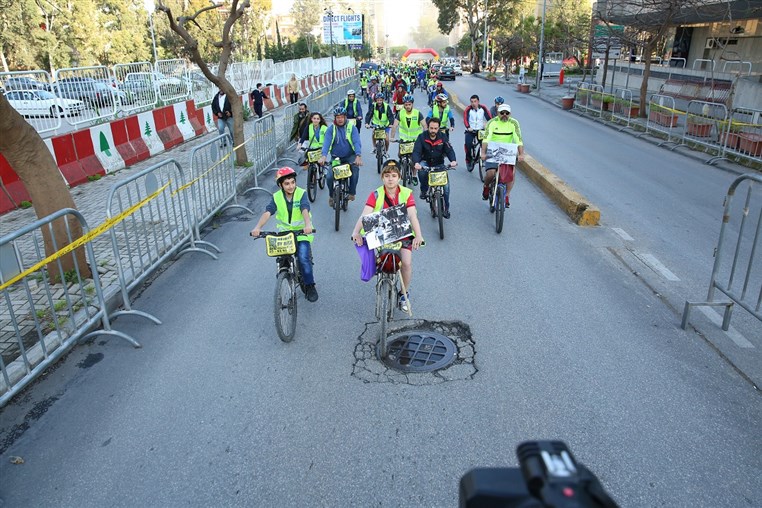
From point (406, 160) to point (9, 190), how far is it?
7.22 m

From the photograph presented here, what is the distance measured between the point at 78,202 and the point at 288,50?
175ft

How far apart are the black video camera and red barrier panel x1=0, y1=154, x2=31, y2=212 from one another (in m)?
10.5

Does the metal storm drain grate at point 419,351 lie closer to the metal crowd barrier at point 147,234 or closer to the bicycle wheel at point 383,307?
the bicycle wheel at point 383,307

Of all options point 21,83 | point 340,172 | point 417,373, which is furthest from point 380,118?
point 417,373

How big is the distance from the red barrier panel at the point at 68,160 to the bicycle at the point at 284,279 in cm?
762

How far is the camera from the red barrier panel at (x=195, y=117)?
17.9m

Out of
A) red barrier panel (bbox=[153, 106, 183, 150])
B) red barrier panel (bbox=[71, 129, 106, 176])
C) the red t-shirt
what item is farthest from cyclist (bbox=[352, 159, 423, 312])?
red barrier panel (bbox=[153, 106, 183, 150])

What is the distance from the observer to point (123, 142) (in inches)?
535

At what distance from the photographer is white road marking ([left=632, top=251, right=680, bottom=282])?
6.92 m

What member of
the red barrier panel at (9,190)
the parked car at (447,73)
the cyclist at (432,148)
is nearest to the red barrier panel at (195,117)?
the red barrier panel at (9,190)

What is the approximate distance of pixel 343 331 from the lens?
5668 millimetres

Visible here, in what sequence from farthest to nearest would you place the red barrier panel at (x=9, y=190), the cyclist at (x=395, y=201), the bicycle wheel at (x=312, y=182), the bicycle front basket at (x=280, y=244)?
1. the bicycle wheel at (x=312, y=182)
2. the red barrier panel at (x=9, y=190)
3. the bicycle front basket at (x=280, y=244)
4. the cyclist at (x=395, y=201)

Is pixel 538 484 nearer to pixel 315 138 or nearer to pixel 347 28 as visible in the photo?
pixel 315 138

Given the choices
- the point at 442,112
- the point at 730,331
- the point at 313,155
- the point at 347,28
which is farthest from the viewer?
the point at 347,28
